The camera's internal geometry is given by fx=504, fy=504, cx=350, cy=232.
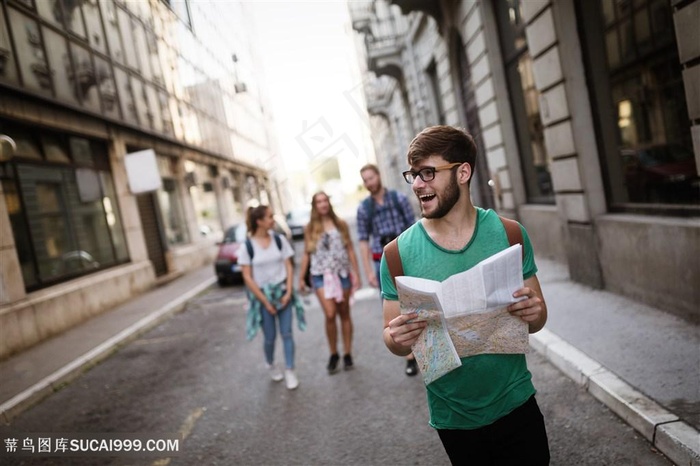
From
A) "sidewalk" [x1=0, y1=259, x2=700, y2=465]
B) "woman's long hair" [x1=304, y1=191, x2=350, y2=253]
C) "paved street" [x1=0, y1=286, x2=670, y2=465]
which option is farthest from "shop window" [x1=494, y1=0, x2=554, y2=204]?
"woman's long hair" [x1=304, y1=191, x2=350, y2=253]

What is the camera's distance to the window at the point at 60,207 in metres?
9.98

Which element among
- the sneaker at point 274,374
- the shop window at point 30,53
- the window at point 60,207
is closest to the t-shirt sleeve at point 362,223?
the sneaker at point 274,374

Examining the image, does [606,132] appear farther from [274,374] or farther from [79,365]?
[79,365]

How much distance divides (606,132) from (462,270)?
5521 mm

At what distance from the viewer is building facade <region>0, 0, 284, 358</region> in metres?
9.83

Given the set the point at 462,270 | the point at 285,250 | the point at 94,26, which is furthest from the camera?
the point at 94,26

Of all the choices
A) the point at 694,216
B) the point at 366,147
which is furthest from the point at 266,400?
the point at 366,147

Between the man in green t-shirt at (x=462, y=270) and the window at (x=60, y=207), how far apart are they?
1015 centimetres

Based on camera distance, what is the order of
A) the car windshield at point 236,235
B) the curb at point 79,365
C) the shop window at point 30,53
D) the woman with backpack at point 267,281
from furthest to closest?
the car windshield at point 236,235, the shop window at point 30,53, the curb at point 79,365, the woman with backpack at point 267,281

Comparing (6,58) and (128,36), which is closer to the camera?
(6,58)

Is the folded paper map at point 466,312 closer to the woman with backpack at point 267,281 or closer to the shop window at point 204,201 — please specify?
the woman with backpack at point 267,281

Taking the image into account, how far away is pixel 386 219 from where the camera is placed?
5.36m

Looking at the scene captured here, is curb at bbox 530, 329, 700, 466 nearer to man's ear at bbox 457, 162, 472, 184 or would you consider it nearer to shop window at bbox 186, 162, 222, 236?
man's ear at bbox 457, 162, 472, 184

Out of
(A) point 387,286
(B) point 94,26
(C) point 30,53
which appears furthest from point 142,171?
(A) point 387,286
